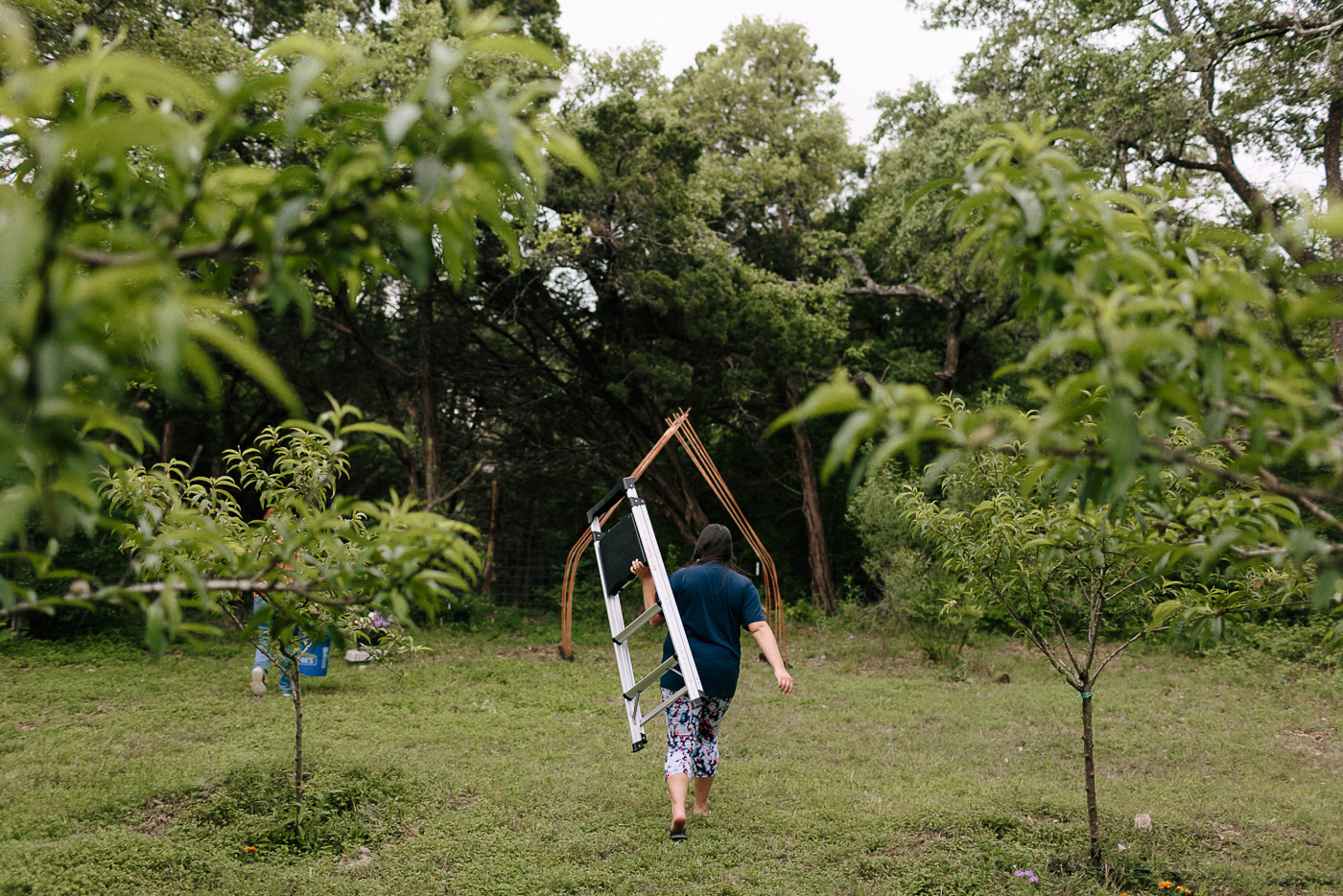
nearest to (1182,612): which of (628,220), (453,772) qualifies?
(453,772)

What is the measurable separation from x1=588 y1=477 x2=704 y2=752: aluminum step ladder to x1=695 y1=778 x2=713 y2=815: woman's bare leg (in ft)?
1.25

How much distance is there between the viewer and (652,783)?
5.05 metres

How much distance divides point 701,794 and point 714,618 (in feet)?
3.21

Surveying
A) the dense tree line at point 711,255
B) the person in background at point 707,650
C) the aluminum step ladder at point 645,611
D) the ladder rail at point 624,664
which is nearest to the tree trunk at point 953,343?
the dense tree line at point 711,255

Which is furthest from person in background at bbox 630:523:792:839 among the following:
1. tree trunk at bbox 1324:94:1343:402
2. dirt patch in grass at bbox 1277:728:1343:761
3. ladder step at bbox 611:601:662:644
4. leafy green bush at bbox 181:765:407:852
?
tree trunk at bbox 1324:94:1343:402

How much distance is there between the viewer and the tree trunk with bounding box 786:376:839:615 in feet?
43.8

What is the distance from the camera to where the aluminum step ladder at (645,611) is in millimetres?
4023

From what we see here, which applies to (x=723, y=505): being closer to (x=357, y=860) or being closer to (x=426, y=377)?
(x=426, y=377)

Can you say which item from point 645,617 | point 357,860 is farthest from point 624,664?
point 357,860

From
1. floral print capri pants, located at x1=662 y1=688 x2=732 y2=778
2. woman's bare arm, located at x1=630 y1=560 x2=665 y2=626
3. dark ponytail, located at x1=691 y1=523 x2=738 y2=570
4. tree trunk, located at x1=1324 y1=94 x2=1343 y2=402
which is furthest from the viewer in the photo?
tree trunk, located at x1=1324 y1=94 x2=1343 y2=402

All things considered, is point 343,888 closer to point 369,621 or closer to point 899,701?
point 369,621

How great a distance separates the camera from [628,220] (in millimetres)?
10984

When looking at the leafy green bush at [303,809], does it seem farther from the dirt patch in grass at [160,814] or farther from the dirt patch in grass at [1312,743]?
the dirt patch in grass at [1312,743]

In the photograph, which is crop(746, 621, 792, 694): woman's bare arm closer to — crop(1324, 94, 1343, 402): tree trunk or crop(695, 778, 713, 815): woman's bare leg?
crop(695, 778, 713, 815): woman's bare leg
